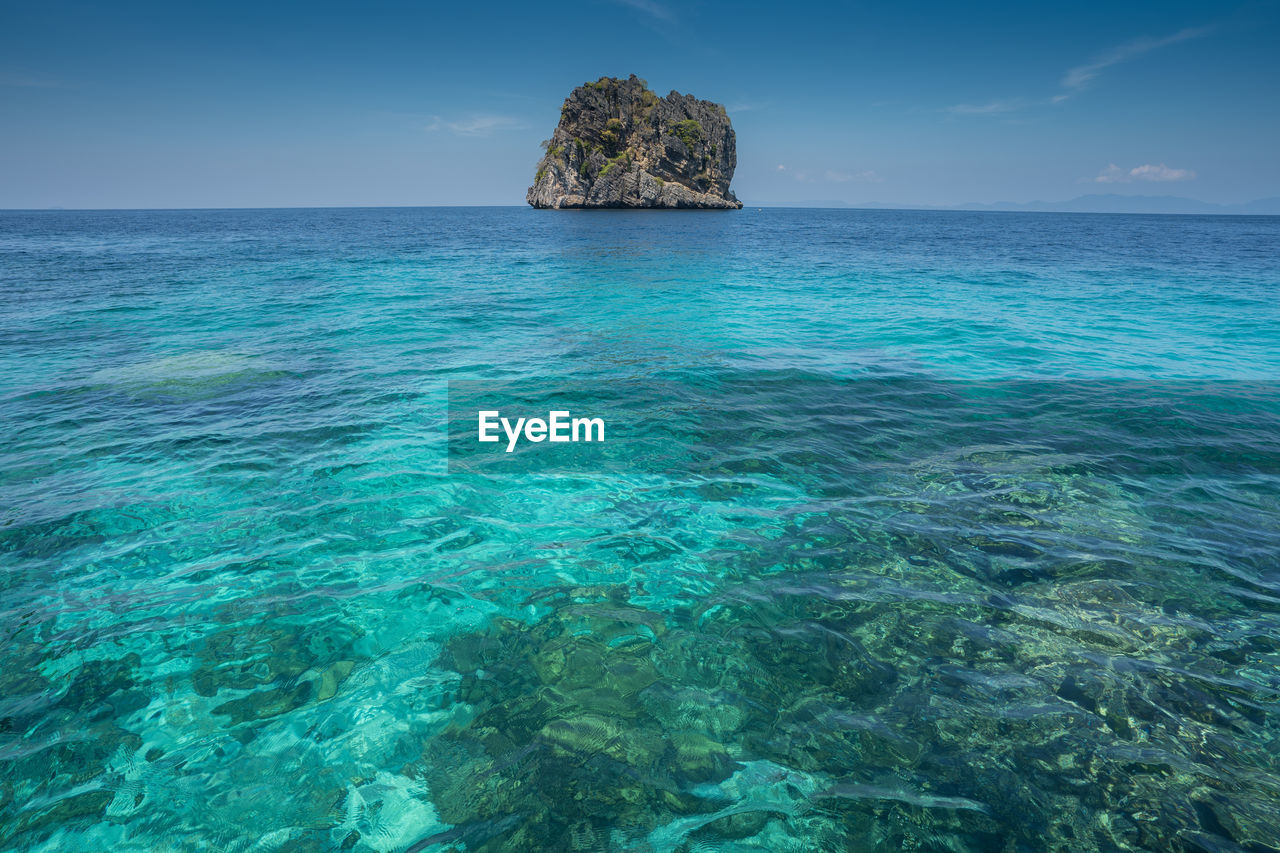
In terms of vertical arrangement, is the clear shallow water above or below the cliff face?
below

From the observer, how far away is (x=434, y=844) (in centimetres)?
405

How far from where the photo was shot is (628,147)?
145500mm

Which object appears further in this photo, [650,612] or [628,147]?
[628,147]

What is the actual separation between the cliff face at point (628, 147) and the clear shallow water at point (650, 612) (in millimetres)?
142200

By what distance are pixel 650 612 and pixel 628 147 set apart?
522 feet

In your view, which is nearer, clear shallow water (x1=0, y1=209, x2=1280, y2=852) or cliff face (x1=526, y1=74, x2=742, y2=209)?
clear shallow water (x1=0, y1=209, x2=1280, y2=852)

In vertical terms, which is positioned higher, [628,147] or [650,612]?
[628,147]

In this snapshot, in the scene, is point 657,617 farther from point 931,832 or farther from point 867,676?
point 931,832

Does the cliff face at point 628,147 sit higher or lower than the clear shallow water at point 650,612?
higher

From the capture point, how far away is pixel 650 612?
650cm

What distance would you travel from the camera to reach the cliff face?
142000mm

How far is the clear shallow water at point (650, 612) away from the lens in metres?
4.30

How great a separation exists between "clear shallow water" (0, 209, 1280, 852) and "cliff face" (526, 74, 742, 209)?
142 metres

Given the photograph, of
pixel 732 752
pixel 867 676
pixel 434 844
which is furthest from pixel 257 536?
pixel 867 676
